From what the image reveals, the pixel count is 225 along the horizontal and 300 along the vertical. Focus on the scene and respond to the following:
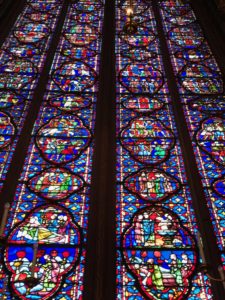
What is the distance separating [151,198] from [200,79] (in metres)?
3.07

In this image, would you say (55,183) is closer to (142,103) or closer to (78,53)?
(142,103)

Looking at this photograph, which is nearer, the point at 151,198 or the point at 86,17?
the point at 151,198

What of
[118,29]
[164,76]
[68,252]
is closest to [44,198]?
[68,252]

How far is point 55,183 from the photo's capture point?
607cm

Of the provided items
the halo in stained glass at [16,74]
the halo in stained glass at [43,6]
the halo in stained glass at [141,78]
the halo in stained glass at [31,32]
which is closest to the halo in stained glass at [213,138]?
the halo in stained glass at [141,78]

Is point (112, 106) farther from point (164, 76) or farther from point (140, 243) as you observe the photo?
point (140, 243)

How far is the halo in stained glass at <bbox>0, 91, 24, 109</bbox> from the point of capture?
741cm

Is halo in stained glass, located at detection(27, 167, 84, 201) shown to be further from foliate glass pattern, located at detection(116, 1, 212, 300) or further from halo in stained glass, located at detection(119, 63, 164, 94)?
halo in stained glass, located at detection(119, 63, 164, 94)

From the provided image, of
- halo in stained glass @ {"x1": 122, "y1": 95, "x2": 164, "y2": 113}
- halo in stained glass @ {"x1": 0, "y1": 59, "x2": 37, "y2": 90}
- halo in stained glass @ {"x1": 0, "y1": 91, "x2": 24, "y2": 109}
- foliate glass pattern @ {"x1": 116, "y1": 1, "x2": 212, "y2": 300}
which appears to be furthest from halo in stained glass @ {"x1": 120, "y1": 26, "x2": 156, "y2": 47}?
halo in stained glass @ {"x1": 0, "y1": 91, "x2": 24, "y2": 109}

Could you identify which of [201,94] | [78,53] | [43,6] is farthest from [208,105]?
[43,6]

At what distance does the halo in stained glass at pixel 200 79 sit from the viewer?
26.0 ft

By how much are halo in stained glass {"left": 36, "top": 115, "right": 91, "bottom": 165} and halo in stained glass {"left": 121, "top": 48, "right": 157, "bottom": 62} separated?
6.92 ft

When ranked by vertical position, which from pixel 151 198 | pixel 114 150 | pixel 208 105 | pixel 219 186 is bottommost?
pixel 151 198

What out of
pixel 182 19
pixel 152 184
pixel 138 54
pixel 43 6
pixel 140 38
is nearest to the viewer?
pixel 152 184
